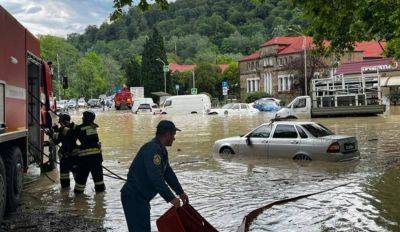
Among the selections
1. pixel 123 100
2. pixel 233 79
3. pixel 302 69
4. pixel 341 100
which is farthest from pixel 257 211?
pixel 233 79

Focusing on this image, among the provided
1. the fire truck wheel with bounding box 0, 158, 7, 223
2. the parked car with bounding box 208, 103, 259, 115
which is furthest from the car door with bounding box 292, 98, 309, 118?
the fire truck wheel with bounding box 0, 158, 7, 223

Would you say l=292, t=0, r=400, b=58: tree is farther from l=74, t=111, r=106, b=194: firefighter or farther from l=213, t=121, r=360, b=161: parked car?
l=74, t=111, r=106, b=194: firefighter

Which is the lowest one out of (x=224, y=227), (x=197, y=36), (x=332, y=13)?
(x=224, y=227)

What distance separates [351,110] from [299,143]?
2341 centimetres

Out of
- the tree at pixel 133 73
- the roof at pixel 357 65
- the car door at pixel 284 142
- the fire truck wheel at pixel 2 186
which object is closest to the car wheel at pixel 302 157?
the car door at pixel 284 142

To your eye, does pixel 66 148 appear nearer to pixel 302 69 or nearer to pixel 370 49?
pixel 302 69

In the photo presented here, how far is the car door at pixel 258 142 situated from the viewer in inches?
643

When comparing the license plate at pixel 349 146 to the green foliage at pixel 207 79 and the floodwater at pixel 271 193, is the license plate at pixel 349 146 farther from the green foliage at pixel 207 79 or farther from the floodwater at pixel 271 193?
the green foliage at pixel 207 79

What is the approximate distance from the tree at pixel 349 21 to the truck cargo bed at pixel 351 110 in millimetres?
17896

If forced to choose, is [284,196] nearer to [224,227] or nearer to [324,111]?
[224,227]

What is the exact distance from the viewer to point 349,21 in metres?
16.9

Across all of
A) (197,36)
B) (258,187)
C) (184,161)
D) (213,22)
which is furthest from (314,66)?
(213,22)

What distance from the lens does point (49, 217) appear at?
9188mm

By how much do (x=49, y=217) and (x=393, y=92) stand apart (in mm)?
58521
